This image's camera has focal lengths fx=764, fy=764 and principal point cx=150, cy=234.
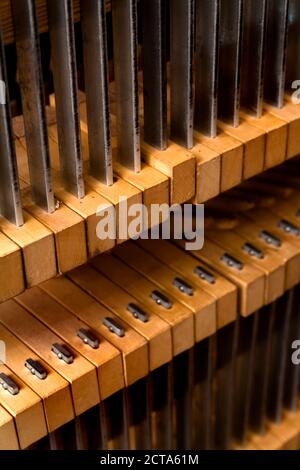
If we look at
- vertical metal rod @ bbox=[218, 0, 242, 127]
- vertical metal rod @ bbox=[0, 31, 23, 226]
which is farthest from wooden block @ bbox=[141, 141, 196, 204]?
vertical metal rod @ bbox=[0, 31, 23, 226]

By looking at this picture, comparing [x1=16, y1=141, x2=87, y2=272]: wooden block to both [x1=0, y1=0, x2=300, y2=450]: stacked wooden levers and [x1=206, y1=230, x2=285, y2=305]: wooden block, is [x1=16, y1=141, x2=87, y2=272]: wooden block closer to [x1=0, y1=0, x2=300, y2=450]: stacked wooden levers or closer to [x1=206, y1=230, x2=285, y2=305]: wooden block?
[x1=0, y1=0, x2=300, y2=450]: stacked wooden levers

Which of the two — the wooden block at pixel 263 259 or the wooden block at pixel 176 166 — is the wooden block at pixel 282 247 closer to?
the wooden block at pixel 263 259

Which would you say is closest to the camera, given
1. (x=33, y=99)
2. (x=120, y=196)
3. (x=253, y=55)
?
(x=33, y=99)

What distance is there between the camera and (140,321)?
127cm

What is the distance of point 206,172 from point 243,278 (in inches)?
12.2

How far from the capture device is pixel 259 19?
3.69ft

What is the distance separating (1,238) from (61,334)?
11.6 inches

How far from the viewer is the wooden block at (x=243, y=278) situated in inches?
54.2

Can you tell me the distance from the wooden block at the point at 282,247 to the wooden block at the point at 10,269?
598 millimetres

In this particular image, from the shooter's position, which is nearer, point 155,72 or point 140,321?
point 155,72

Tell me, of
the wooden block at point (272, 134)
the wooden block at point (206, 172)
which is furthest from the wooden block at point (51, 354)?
the wooden block at point (272, 134)

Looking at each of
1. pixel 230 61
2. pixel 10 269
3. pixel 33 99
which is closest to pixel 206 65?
pixel 230 61

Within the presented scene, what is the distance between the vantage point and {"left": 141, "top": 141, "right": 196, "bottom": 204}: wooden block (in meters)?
1.10

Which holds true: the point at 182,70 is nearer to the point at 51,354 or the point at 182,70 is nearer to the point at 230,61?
the point at 230,61
